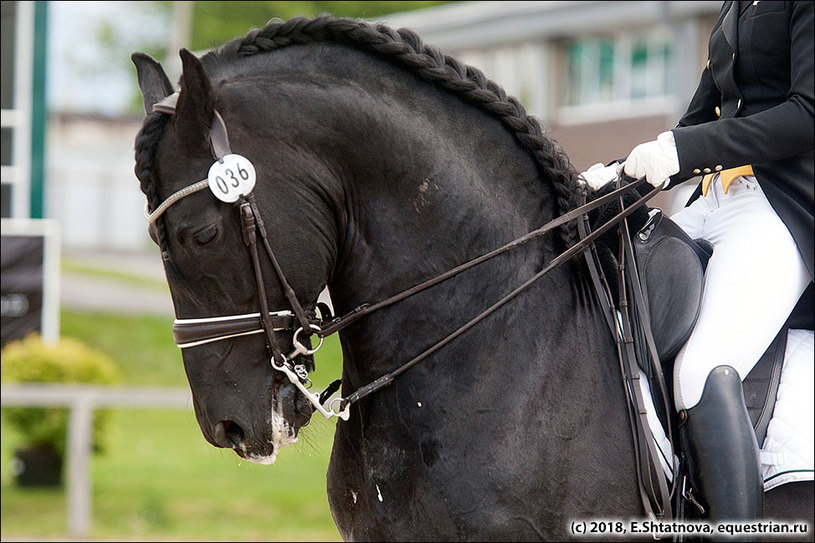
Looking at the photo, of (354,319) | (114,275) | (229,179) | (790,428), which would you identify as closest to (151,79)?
(229,179)

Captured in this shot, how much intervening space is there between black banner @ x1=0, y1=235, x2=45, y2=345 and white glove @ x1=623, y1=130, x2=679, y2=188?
16.2 feet

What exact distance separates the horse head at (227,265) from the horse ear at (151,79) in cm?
23

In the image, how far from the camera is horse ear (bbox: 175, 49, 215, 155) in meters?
2.51

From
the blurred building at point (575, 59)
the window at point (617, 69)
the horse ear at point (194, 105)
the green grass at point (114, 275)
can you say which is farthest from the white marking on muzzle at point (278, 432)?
the green grass at point (114, 275)

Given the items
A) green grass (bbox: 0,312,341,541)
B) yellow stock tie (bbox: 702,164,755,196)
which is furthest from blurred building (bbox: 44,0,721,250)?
yellow stock tie (bbox: 702,164,755,196)

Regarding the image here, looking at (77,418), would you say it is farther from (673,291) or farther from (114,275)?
(114,275)

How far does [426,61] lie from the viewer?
278 cm

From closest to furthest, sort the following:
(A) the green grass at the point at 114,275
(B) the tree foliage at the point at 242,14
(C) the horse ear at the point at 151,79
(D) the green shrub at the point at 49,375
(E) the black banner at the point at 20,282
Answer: (C) the horse ear at the point at 151,79, (E) the black banner at the point at 20,282, (D) the green shrub at the point at 49,375, (A) the green grass at the point at 114,275, (B) the tree foliage at the point at 242,14

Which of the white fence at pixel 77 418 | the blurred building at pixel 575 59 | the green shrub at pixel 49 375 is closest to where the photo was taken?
the white fence at pixel 77 418

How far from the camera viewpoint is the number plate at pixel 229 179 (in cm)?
254

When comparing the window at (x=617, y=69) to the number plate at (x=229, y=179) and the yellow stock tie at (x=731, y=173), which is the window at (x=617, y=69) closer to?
the yellow stock tie at (x=731, y=173)

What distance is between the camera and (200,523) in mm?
8422

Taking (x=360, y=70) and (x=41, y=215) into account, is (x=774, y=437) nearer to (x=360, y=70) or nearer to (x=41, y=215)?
(x=360, y=70)

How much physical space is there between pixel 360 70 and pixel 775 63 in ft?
4.05
